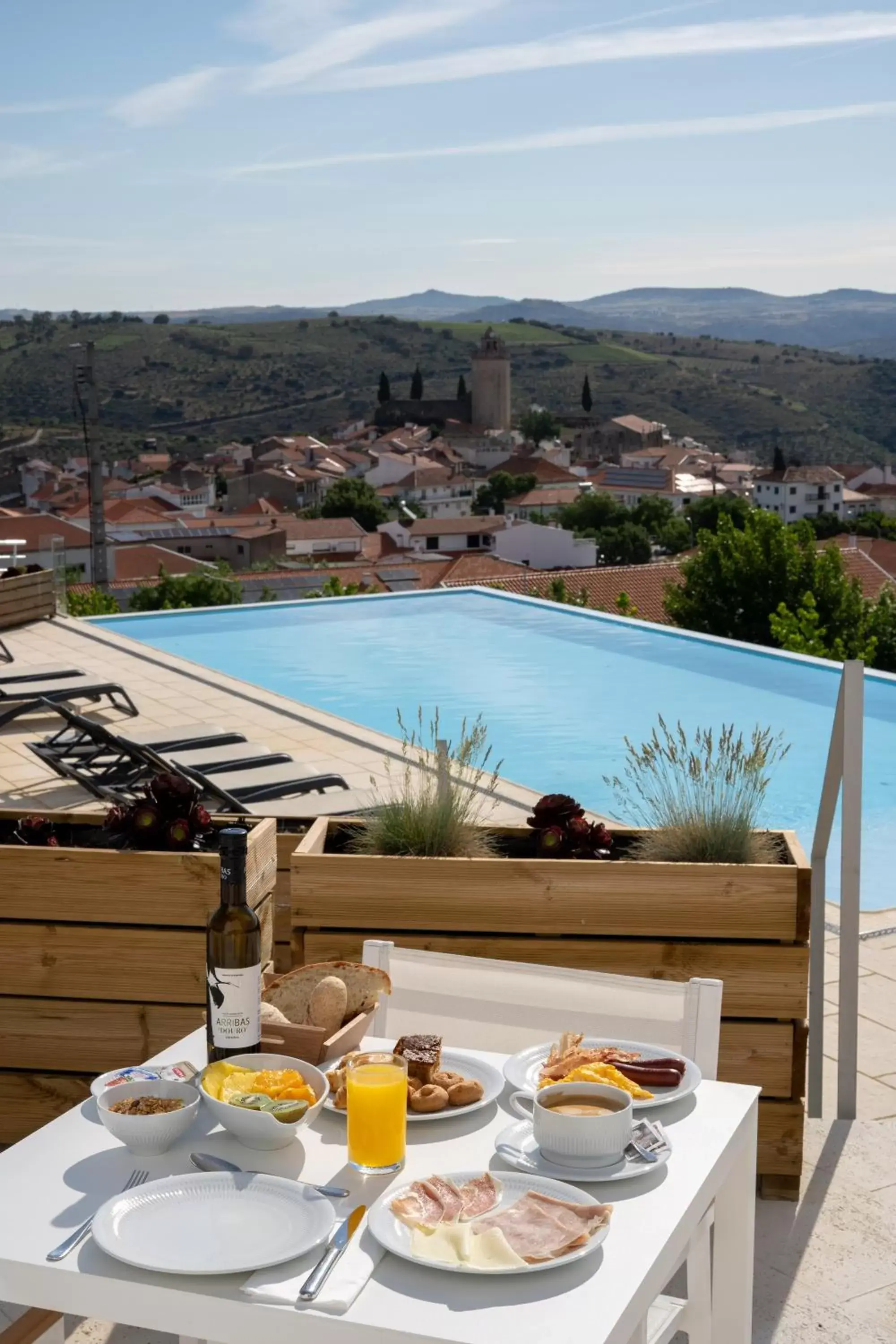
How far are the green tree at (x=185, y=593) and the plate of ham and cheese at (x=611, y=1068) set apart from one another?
1265 inches

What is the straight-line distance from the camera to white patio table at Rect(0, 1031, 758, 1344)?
1319 mm

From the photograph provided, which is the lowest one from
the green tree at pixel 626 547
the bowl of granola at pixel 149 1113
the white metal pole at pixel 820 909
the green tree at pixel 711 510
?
the green tree at pixel 626 547

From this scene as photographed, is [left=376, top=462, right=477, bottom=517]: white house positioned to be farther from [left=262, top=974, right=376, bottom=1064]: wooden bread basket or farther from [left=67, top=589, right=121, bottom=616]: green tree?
[left=262, top=974, right=376, bottom=1064]: wooden bread basket

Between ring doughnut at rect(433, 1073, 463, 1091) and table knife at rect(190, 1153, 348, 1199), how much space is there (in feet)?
0.76

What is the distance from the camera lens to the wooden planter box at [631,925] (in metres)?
2.63

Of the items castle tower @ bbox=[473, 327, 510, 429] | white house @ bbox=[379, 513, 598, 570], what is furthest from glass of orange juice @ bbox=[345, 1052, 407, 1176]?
castle tower @ bbox=[473, 327, 510, 429]

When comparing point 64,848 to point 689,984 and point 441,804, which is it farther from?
point 689,984

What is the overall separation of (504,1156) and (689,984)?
58 cm

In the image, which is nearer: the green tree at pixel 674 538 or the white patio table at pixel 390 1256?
the white patio table at pixel 390 1256

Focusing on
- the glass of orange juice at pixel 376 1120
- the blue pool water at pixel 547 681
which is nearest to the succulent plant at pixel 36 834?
the glass of orange juice at pixel 376 1120

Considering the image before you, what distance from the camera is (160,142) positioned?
44.7m

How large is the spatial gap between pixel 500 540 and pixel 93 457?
2880 cm

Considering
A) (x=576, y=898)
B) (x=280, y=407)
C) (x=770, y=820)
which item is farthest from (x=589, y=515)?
(x=576, y=898)

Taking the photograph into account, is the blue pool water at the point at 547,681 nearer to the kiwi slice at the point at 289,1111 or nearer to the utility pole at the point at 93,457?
the kiwi slice at the point at 289,1111
